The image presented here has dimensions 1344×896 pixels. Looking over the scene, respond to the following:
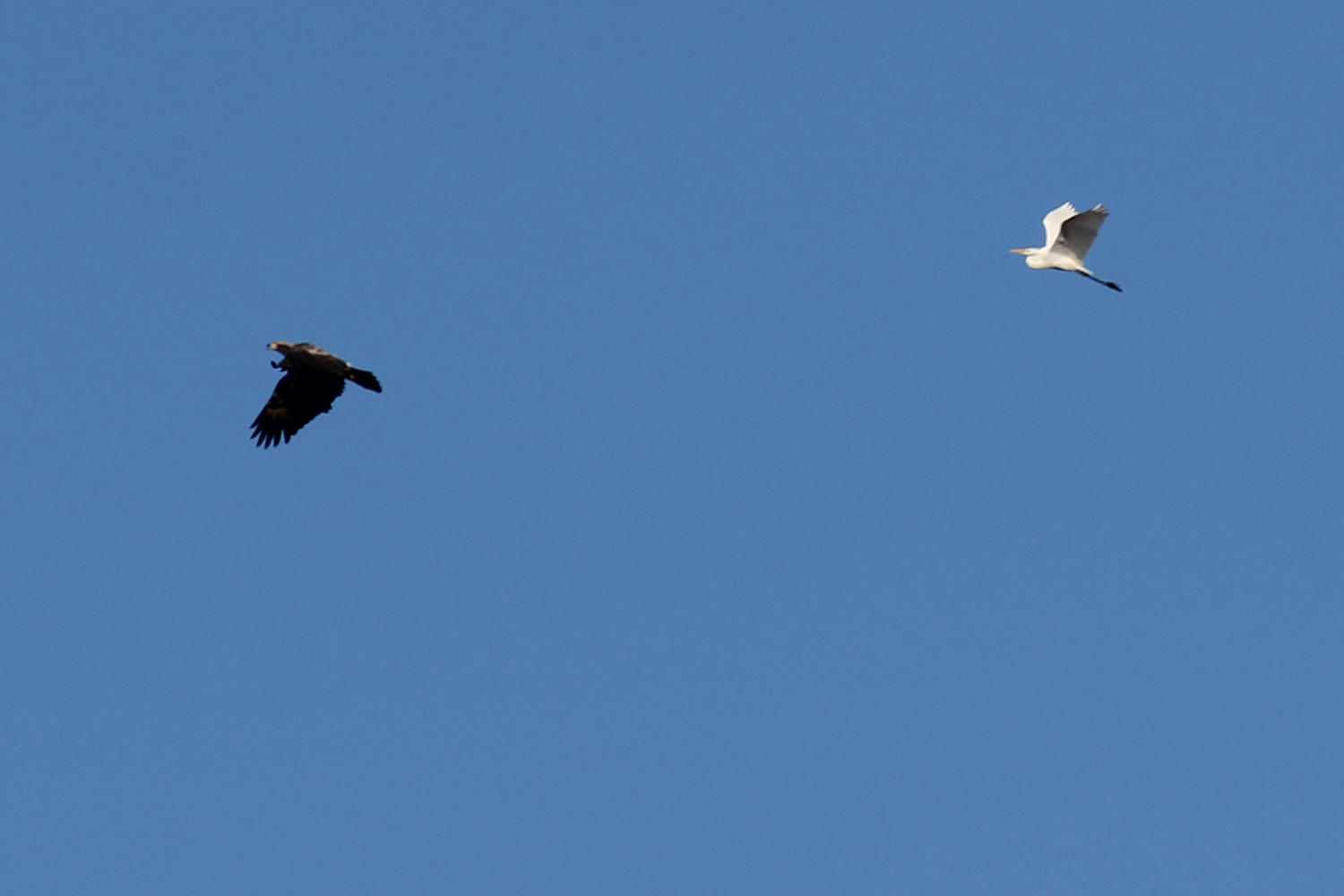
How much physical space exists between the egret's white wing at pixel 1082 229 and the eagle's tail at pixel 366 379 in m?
14.6

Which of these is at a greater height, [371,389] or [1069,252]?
[1069,252]

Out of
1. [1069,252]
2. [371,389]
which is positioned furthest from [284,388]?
[1069,252]

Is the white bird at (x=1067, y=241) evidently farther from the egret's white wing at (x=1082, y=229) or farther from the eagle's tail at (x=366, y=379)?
the eagle's tail at (x=366, y=379)

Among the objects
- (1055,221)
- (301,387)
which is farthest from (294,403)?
(1055,221)

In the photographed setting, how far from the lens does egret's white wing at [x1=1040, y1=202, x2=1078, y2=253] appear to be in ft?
148

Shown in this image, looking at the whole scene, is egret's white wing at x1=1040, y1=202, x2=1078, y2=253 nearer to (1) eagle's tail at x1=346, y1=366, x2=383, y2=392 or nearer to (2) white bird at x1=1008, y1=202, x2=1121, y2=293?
(2) white bird at x1=1008, y1=202, x2=1121, y2=293

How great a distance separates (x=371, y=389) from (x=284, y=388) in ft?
7.45

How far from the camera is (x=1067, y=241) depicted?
4556 centimetres

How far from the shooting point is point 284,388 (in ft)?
146

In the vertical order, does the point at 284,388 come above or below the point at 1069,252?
below

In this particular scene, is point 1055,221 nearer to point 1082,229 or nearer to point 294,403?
point 1082,229

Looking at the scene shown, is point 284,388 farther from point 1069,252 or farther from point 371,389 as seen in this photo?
point 1069,252

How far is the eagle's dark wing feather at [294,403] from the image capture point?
1730 inches

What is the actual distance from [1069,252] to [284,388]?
16784 millimetres
